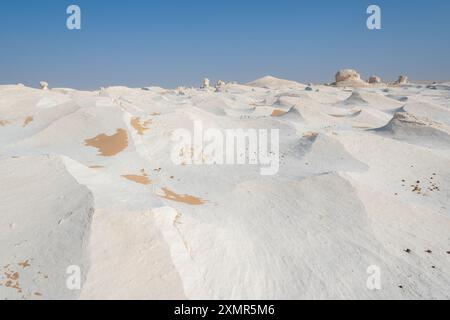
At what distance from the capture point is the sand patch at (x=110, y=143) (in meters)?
12.7

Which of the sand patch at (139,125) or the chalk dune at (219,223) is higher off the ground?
the sand patch at (139,125)

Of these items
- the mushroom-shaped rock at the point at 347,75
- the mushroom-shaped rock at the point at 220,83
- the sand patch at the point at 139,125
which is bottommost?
the sand patch at the point at 139,125

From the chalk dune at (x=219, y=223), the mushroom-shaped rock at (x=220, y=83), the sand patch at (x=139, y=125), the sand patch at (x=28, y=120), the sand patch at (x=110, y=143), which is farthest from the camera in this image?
the mushroom-shaped rock at (x=220, y=83)

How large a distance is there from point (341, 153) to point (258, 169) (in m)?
3.87

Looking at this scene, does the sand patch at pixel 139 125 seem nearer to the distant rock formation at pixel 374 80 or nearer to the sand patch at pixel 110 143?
the sand patch at pixel 110 143

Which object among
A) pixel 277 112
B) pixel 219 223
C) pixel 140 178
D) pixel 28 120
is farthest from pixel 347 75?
pixel 219 223

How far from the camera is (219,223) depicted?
300 inches

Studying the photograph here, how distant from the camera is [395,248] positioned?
7012mm

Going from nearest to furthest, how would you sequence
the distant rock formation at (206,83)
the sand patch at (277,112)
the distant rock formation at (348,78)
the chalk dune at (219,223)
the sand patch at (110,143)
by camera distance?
the chalk dune at (219,223)
the sand patch at (110,143)
the sand patch at (277,112)
the distant rock formation at (348,78)
the distant rock formation at (206,83)

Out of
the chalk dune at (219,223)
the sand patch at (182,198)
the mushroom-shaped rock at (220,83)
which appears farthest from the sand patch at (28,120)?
the mushroom-shaped rock at (220,83)

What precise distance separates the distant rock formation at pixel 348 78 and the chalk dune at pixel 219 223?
1581 inches
